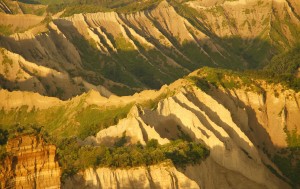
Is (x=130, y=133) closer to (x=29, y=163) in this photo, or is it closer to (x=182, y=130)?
(x=182, y=130)

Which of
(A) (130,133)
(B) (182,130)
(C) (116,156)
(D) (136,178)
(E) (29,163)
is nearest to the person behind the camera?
(E) (29,163)

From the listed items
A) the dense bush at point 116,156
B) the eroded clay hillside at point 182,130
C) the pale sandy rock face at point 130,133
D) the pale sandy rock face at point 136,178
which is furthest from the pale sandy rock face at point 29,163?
the pale sandy rock face at point 130,133

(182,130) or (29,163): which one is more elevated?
(182,130)

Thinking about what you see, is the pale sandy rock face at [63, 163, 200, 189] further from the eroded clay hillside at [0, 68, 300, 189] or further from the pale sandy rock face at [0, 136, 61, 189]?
the pale sandy rock face at [0, 136, 61, 189]

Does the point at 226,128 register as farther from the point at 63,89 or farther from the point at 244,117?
the point at 63,89

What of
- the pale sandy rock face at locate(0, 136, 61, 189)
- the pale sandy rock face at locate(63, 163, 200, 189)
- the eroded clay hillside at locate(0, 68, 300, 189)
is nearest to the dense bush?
the eroded clay hillside at locate(0, 68, 300, 189)

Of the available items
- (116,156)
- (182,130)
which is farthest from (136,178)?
(182,130)

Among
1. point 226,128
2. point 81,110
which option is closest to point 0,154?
point 226,128
